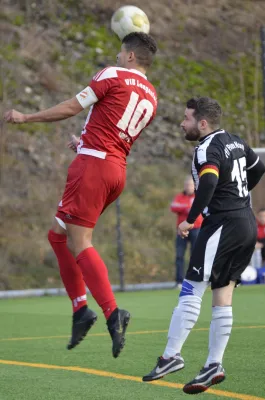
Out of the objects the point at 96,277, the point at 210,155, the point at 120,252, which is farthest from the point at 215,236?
the point at 120,252

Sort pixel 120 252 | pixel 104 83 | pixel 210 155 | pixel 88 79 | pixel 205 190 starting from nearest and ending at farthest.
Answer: pixel 205 190, pixel 210 155, pixel 104 83, pixel 120 252, pixel 88 79

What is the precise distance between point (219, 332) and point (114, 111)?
1719 mm

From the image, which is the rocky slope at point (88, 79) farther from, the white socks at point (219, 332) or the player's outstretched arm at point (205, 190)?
the player's outstretched arm at point (205, 190)

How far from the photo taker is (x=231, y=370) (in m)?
8.00

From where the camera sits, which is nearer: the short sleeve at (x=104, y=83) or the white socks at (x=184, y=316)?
the white socks at (x=184, y=316)

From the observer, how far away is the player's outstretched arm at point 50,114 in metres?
7.01

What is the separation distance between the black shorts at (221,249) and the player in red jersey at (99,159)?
67 cm

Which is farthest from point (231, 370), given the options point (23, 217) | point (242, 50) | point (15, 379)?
point (242, 50)

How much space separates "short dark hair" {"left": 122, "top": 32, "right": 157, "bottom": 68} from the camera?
295 inches

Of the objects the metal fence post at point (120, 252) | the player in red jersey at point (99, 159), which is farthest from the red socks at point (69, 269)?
the metal fence post at point (120, 252)

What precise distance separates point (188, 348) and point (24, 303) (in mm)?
7695

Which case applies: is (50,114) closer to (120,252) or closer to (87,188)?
(87,188)

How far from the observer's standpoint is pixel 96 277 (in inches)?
287

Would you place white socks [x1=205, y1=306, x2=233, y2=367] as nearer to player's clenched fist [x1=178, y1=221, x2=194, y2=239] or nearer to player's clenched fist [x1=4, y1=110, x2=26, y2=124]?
player's clenched fist [x1=178, y1=221, x2=194, y2=239]
